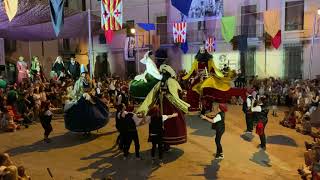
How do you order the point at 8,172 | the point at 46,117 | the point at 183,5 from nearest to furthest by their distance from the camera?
the point at 8,172 < the point at 46,117 < the point at 183,5

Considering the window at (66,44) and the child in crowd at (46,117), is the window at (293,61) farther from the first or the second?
the child in crowd at (46,117)

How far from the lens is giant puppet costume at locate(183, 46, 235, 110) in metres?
14.2

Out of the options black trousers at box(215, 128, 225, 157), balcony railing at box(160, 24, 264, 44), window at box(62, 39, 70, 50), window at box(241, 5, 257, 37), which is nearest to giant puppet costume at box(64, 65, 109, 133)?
black trousers at box(215, 128, 225, 157)

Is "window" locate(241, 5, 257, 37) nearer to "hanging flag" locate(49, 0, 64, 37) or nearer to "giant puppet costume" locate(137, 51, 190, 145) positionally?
"hanging flag" locate(49, 0, 64, 37)

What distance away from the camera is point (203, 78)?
14352mm

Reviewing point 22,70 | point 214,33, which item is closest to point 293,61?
point 214,33

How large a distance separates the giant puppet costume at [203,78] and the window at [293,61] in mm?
12249

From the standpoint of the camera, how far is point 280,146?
12578 mm

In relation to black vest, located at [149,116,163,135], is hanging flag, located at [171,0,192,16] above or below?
above

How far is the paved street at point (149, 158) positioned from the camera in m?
9.53

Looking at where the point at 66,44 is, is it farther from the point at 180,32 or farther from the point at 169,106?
the point at 169,106

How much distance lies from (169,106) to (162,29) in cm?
2153

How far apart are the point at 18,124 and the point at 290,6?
18.4 m

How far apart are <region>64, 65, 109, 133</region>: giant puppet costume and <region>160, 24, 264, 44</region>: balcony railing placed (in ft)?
55.9
